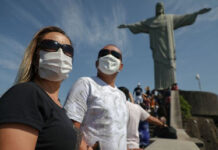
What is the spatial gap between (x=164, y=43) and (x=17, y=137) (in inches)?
635

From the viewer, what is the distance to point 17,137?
67 centimetres

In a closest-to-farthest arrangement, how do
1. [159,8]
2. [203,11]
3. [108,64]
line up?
[108,64] < [203,11] < [159,8]

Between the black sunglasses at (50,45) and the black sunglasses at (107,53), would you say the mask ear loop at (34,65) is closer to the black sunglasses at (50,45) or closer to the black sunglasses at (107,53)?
the black sunglasses at (50,45)

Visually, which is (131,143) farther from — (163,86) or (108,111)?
(163,86)

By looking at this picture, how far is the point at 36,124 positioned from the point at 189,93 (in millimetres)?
12410

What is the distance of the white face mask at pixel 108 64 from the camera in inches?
76.0

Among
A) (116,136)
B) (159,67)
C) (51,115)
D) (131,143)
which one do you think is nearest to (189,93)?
(159,67)

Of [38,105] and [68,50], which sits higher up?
[68,50]

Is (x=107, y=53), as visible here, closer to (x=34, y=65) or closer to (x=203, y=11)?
(x=34, y=65)

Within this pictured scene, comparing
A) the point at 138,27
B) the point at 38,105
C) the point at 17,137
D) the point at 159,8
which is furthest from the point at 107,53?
the point at 159,8

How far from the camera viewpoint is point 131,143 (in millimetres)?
2293

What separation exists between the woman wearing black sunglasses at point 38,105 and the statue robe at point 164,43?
1435 centimetres

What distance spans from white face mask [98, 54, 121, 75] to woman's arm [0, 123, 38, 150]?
4.20ft

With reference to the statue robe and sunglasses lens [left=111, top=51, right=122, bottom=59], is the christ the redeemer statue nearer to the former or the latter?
the statue robe
